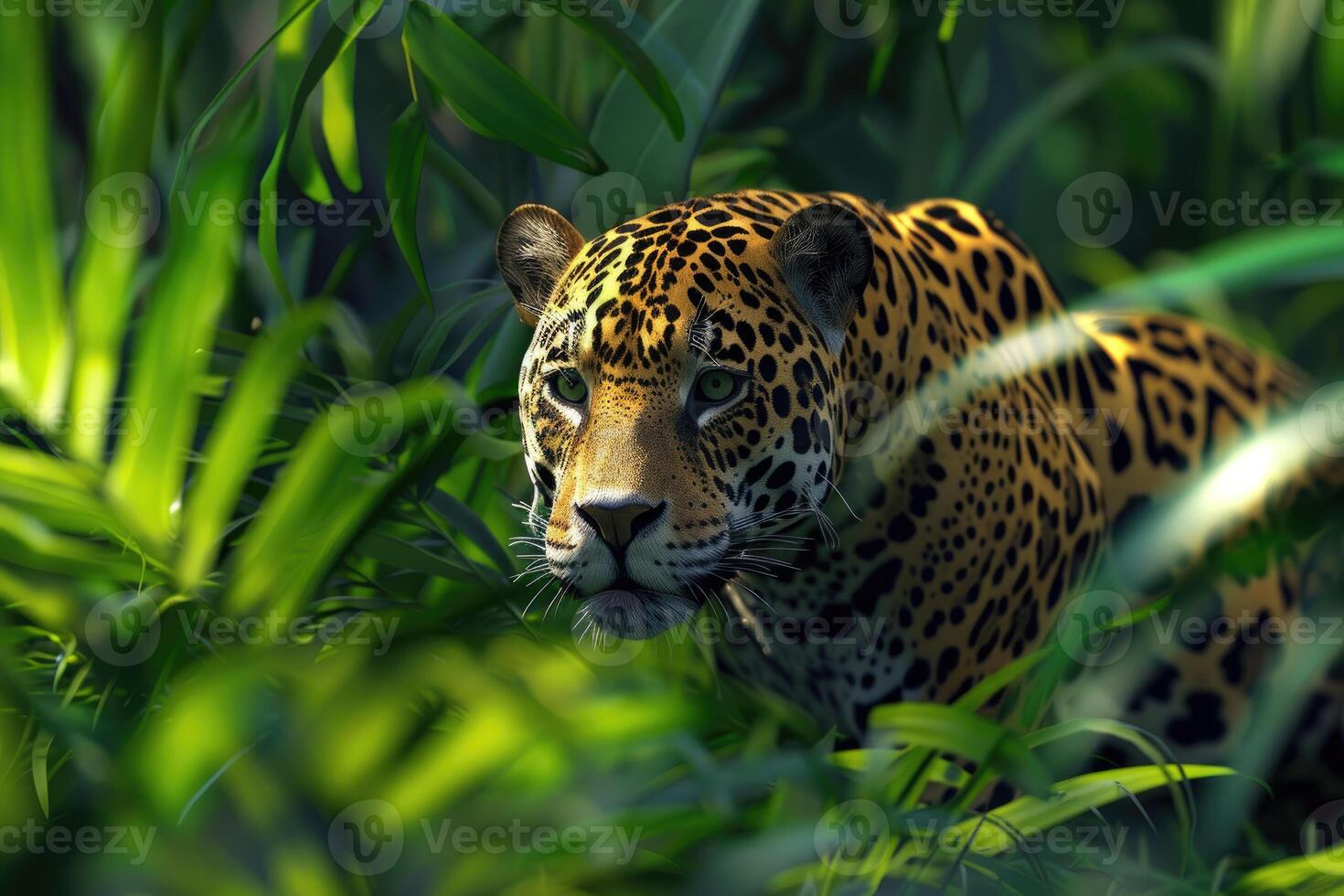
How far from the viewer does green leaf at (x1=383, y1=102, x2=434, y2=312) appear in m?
2.25

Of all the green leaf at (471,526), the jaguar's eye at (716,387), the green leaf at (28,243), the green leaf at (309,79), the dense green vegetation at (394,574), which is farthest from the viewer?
the green leaf at (471,526)

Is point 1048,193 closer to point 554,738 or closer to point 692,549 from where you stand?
point 692,549

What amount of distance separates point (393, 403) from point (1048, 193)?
100 inches

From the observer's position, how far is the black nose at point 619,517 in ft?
5.70

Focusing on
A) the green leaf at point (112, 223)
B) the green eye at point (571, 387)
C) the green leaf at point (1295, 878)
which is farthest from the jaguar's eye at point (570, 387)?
the green leaf at point (1295, 878)

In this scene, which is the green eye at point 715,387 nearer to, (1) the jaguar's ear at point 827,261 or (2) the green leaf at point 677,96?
(1) the jaguar's ear at point 827,261

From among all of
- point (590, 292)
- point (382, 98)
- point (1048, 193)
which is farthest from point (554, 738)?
point (1048, 193)

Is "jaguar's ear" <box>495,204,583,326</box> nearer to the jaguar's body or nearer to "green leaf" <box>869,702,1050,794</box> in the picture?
the jaguar's body

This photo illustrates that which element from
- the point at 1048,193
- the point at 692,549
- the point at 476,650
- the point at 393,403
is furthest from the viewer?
the point at 1048,193

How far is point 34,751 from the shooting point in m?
1.97

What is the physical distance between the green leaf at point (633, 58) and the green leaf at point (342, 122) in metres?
0.44

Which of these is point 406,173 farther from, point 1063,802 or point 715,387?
point 1063,802

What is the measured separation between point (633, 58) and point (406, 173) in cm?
42

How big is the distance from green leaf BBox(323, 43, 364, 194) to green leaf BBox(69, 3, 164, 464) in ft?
0.95
